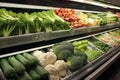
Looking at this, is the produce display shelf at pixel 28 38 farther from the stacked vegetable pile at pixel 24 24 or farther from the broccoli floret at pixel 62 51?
the broccoli floret at pixel 62 51

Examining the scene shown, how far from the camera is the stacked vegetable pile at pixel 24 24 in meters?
1.67

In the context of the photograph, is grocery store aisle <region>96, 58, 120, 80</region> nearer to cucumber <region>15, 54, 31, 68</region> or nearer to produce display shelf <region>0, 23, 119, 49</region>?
produce display shelf <region>0, 23, 119, 49</region>

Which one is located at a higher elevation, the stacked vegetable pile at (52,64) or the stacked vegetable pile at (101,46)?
the stacked vegetable pile at (52,64)

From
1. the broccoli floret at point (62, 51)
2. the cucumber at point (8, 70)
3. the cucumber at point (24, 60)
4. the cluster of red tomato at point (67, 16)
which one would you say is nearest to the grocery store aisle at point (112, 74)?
the cluster of red tomato at point (67, 16)

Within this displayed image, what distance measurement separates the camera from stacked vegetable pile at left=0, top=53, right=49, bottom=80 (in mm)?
1739

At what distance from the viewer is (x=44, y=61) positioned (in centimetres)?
221

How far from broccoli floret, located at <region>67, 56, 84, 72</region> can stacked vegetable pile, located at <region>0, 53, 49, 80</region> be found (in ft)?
1.61

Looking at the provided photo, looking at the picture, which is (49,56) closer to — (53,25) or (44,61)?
(44,61)

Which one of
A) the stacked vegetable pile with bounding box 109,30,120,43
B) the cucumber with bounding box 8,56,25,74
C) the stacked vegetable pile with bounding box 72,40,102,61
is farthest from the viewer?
the stacked vegetable pile with bounding box 109,30,120,43

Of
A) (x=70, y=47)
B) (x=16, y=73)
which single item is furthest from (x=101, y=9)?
(x=16, y=73)

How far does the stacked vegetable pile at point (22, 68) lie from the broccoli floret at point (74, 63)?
49cm

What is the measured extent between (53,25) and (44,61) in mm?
444

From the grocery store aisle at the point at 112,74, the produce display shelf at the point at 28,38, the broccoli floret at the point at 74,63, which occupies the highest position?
the produce display shelf at the point at 28,38

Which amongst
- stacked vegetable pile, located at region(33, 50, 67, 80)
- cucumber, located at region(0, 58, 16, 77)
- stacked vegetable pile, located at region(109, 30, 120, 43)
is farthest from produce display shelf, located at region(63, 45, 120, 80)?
stacked vegetable pile, located at region(109, 30, 120, 43)
